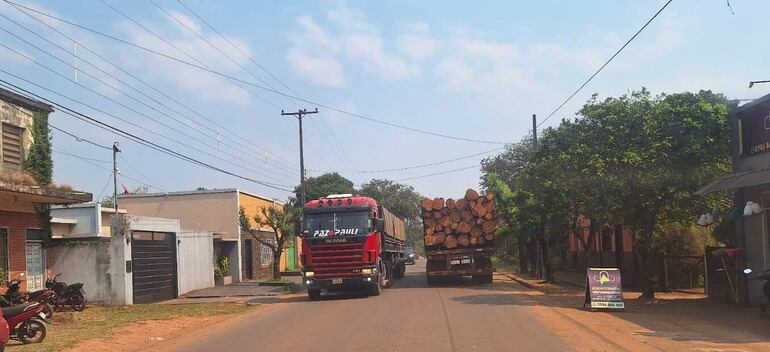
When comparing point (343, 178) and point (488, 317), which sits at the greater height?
point (343, 178)

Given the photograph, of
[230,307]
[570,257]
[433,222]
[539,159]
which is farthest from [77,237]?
[570,257]

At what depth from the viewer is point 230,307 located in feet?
66.2

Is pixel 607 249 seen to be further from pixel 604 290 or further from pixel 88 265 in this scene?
pixel 88 265

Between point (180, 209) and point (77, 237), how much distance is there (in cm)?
1432

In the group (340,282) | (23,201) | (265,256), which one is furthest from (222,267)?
(23,201)

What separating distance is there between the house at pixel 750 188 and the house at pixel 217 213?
24.3 m

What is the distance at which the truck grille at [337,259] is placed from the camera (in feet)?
70.0

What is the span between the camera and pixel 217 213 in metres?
35.7

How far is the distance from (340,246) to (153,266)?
311 inches

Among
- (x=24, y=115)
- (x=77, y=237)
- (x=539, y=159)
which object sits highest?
(x=24, y=115)

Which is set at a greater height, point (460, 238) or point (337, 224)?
point (337, 224)

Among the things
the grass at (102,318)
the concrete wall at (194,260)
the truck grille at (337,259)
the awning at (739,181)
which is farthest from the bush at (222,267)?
the awning at (739,181)

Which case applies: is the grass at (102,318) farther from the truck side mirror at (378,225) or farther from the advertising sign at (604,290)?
the advertising sign at (604,290)

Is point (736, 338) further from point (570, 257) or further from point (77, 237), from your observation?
point (570, 257)
